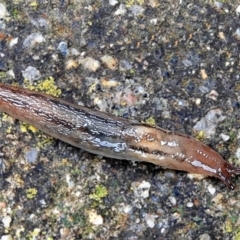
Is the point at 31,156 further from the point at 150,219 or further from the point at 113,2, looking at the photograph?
the point at 113,2

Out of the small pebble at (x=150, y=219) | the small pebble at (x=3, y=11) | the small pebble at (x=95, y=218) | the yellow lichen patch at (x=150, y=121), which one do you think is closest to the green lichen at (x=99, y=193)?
the small pebble at (x=95, y=218)

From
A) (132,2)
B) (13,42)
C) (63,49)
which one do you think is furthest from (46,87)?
(132,2)

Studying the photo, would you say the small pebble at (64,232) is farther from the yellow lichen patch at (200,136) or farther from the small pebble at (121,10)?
the small pebble at (121,10)

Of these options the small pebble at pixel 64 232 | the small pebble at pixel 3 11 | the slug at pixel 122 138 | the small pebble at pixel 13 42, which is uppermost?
the small pebble at pixel 3 11

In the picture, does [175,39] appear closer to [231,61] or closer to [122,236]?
[231,61]

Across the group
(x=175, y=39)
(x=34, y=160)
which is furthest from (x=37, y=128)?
(x=175, y=39)
